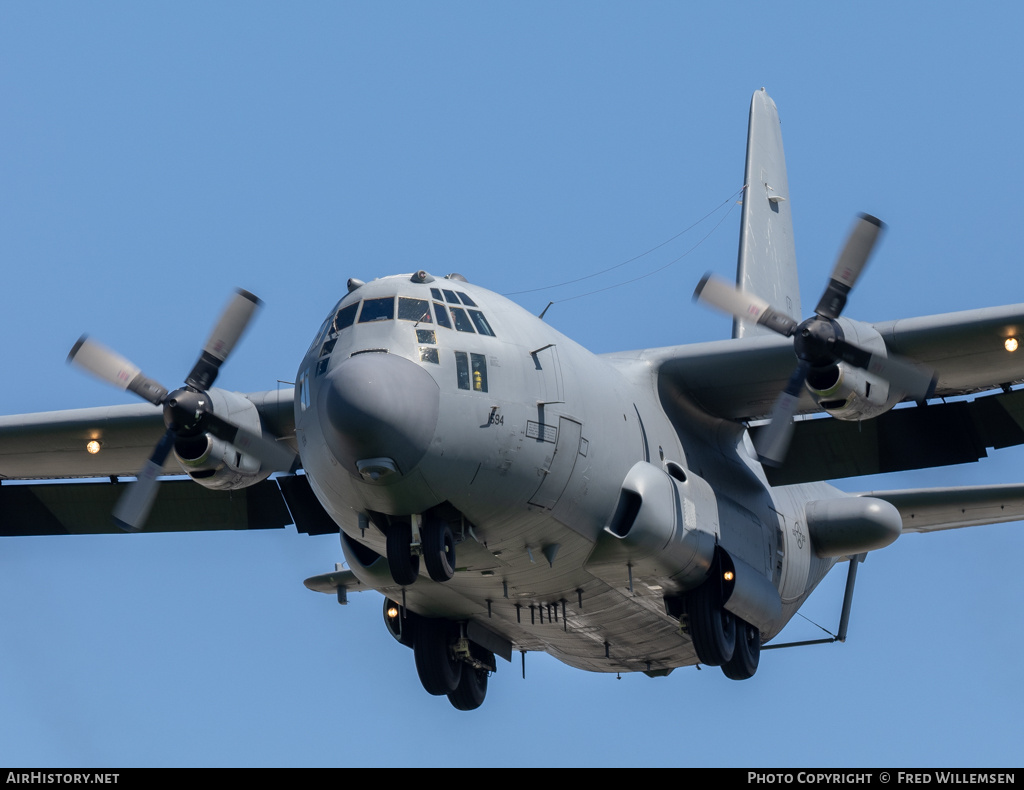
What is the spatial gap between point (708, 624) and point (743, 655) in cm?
113

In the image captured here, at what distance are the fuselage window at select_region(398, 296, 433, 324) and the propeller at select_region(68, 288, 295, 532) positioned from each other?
3.62 metres

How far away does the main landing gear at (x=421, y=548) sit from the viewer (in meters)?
14.7

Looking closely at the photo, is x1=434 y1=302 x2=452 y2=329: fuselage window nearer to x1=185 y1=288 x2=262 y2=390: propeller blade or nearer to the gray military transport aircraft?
the gray military transport aircraft

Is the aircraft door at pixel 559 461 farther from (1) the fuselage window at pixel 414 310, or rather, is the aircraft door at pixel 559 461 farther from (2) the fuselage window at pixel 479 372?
(1) the fuselage window at pixel 414 310

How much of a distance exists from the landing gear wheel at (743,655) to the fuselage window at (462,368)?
5.66 m

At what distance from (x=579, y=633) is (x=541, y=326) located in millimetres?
4459

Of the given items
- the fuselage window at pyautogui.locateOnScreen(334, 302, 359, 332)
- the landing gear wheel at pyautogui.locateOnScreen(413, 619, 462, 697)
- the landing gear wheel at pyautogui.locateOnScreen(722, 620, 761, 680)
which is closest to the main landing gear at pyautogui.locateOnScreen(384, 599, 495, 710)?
the landing gear wheel at pyautogui.locateOnScreen(413, 619, 462, 697)

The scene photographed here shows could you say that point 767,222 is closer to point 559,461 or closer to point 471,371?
point 559,461

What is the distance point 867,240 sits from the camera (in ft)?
57.8

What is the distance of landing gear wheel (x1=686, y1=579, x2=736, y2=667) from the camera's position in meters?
17.5

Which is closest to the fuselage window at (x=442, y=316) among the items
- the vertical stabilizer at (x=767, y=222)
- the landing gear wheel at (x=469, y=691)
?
the landing gear wheel at (x=469, y=691)

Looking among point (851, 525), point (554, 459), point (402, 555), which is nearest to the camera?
point (402, 555)

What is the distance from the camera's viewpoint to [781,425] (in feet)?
55.6

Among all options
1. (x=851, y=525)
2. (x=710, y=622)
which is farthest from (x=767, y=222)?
(x=710, y=622)
